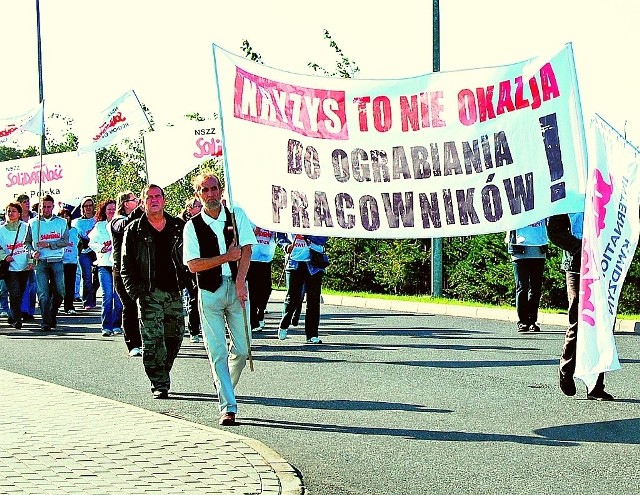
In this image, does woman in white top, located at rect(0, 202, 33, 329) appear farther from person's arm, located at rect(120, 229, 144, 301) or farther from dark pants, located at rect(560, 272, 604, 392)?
dark pants, located at rect(560, 272, 604, 392)

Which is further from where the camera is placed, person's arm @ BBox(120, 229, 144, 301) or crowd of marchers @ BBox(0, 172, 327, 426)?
→ person's arm @ BBox(120, 229, 144, 301)

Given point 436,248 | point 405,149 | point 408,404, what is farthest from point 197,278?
point 436,248

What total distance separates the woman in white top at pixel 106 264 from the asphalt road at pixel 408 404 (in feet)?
1.42

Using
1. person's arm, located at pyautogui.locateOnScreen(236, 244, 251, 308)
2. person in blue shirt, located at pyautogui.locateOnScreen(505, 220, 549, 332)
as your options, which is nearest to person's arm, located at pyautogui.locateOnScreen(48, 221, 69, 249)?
person in blue shirt, located at pyautogui.locateOnScreen(505, 220, 549, 332)

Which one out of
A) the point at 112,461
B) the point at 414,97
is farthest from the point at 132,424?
the point at 414,97

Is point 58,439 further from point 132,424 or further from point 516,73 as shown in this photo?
point 516,73

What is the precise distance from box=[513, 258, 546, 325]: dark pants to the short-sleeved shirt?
7.75m

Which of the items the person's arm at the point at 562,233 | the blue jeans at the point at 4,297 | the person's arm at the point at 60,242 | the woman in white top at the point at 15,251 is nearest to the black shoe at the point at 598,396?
the person's arm at the point at 562,233

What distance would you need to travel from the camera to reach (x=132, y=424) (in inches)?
361

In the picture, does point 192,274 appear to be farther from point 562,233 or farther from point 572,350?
point 572,350

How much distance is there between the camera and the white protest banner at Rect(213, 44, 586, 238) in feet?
30.9

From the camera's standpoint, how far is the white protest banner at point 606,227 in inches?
370

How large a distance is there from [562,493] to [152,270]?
16.6 feet

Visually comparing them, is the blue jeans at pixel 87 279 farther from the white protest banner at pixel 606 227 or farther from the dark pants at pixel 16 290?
the white protest banner at pixel 606 227
